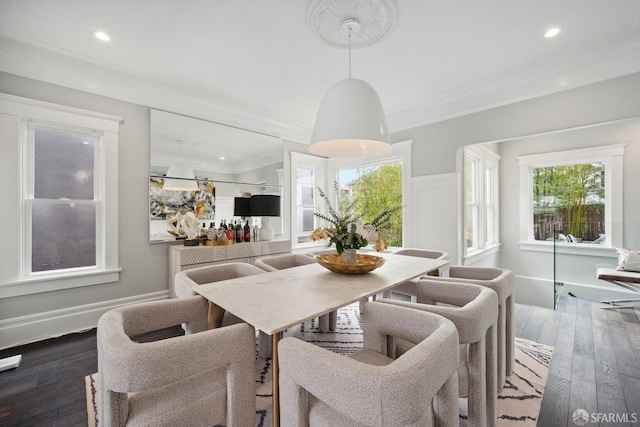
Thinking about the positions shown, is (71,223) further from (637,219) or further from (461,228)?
(637,219)

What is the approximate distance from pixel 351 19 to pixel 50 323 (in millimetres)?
3675

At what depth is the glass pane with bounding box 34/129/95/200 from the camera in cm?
251

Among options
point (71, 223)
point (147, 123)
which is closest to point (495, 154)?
point (147, 123)

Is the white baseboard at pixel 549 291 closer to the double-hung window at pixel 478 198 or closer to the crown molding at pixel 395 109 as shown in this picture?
the double-hung window at pixel 478 198

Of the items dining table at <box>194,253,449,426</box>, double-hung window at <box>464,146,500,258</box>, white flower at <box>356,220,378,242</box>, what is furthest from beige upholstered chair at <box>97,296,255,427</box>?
double-hung window at <box>464,146,500,258</box>

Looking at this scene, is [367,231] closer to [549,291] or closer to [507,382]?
[507,382]

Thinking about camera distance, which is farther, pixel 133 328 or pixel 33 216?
pixel 33 216

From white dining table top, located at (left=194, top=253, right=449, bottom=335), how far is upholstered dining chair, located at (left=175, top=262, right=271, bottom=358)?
0.18 meters

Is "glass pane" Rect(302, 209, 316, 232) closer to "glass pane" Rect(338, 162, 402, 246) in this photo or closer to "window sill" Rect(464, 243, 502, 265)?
"glass pane" Rect(338, 162, 402, 246)

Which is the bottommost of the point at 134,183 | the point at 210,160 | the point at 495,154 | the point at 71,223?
the point at 71,223

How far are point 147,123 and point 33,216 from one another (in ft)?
4.44

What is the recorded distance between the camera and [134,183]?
2934mm

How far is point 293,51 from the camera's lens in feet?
7.85

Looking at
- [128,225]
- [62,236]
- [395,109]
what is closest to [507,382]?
[395,109]
